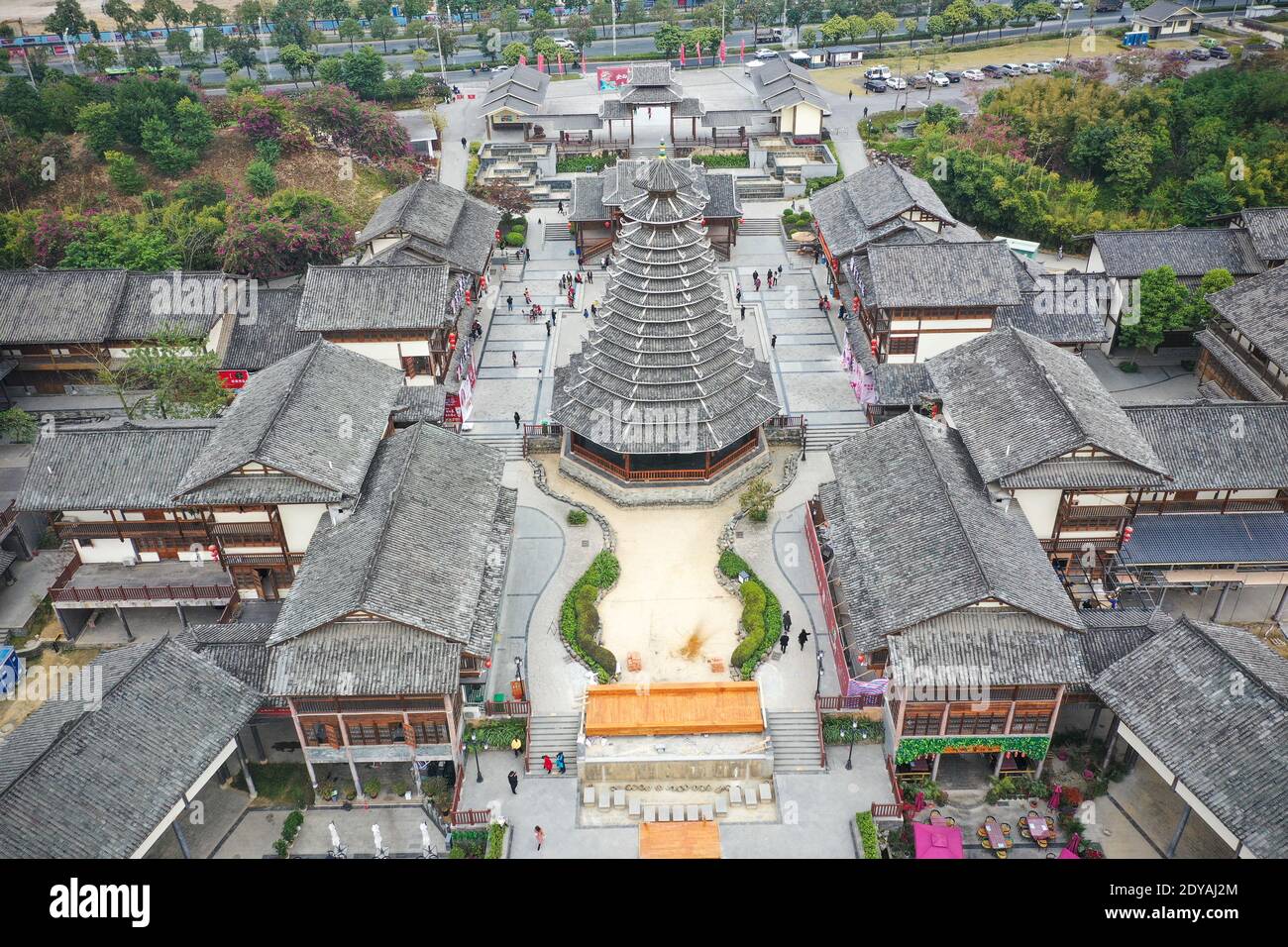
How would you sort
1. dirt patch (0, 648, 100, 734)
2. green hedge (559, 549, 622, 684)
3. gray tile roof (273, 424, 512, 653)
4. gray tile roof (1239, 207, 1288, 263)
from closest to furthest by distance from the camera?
gray tile roof (273, 424, 512, 653) → dirt patch (0, 648, 100, 734) → green hedge (559, 549, 622, 684) → gray tile roof (1239, 207, 1288, 263)

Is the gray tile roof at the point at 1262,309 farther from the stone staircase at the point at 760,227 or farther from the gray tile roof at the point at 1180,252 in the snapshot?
the stone staircase at the point at 760,227

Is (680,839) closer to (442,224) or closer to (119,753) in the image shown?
(119,753)

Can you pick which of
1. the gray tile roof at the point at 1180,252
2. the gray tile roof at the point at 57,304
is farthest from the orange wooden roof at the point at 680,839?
the gray tile roof at the point at 1180,252

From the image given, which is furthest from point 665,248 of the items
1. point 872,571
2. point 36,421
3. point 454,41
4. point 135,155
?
point 454,41

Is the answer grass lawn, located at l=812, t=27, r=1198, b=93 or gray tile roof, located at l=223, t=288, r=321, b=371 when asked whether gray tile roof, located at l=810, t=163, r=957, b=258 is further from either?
grass lawn, located at l=812, t=27, r=1198, b=93

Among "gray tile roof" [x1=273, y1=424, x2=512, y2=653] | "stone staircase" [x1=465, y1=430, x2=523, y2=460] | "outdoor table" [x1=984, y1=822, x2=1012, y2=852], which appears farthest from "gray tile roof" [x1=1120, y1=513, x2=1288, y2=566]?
"stone staircase" [x1=465, y1=430, x2=523, y2=460]

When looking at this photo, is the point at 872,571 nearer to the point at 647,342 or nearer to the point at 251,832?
the point at 647,342
